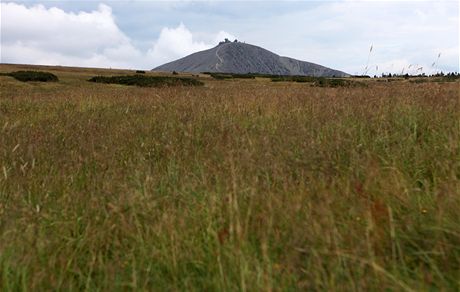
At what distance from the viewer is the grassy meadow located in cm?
183

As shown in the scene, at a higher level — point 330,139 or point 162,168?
point 330,139

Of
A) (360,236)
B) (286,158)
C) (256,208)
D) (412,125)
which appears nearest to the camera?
(360,236)

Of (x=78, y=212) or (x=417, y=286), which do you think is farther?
(x=78, y=212)

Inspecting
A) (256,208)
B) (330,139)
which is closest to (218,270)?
(256,208)

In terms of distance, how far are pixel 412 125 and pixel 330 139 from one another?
985 mm

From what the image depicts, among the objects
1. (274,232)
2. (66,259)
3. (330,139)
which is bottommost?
(66,259)

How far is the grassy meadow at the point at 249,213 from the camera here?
1.83 metres

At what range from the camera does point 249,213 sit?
2.08 m

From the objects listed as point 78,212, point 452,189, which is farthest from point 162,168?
point 452,189

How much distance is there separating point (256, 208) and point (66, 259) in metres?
1.13

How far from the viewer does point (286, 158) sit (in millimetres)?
3252

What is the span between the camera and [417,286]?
1.64 metres

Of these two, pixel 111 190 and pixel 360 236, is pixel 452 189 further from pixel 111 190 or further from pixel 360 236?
pixel 111 190

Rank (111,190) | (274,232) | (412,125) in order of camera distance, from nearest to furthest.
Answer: (274,232), (111,190), (412,125)
